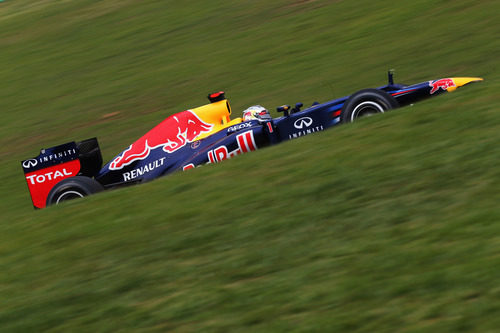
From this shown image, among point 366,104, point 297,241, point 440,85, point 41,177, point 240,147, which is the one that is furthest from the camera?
point 41,177

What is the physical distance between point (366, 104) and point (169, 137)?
291cm

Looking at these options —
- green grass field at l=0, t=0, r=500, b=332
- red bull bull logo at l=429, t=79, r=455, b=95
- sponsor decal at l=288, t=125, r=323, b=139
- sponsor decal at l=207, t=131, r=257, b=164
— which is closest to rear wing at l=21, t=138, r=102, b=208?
green grass field at l=0, t=0, r=500, b=332

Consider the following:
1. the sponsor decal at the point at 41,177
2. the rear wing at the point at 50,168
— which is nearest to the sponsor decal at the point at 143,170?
the rear wing at the point at 50,168

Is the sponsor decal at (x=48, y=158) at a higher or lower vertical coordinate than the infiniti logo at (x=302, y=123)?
higher

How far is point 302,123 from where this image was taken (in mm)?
8078

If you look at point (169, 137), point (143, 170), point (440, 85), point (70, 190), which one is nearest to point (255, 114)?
point (169, 137)

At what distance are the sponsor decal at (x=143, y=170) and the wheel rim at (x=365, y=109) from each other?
2.79 meters

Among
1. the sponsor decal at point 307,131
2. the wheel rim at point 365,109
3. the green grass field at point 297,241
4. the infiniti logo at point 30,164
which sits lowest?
the green grass field at point 297,241

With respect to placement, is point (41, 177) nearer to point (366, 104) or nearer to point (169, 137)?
point (169, 137)

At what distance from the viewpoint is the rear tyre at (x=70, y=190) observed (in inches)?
323

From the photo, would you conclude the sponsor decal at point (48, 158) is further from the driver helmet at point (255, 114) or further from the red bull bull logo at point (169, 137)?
the driver helmet at point (255, 114)

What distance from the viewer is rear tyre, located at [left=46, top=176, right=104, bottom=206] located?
26.9 feet

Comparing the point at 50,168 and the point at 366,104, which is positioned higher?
the point at 50,168

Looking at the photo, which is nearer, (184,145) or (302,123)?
(302,123)
